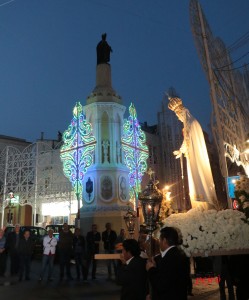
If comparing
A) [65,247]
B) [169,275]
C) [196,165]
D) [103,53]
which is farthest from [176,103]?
[103,53]

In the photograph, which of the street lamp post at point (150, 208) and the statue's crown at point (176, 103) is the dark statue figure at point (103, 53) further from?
the street lamp post at point (150, 208)

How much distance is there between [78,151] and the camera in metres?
22.7

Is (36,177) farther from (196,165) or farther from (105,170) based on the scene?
(196,165)

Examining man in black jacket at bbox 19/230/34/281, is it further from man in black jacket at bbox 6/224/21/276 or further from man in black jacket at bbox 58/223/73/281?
man in black jacket at bbox 58/223/73/281

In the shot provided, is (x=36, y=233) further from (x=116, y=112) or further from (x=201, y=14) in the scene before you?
(x=201, y=14)

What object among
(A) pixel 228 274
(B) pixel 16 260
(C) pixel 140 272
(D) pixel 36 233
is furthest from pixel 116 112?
(C) pixel 140 272

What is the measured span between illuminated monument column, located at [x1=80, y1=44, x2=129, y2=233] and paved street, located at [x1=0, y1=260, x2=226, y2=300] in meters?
11.0

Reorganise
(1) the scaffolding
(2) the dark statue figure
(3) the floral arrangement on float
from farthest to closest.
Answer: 1. (1) the scaffolding
2. (2) the dark statue figure
3. (3) the floral arrangement on float

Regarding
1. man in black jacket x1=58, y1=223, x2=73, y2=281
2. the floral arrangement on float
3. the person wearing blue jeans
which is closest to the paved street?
the person wearing blue jeans

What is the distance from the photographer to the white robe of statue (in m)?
8.04

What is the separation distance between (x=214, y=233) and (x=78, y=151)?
18075 mm

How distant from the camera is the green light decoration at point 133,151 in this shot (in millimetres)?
23516

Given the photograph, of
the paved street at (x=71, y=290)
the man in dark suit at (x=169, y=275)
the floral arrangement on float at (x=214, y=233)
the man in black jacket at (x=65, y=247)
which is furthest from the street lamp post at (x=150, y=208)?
the man in black jacket at (x=65, y=247)

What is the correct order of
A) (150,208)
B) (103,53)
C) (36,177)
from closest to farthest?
(150,208) → (103,53) → (36,177)
